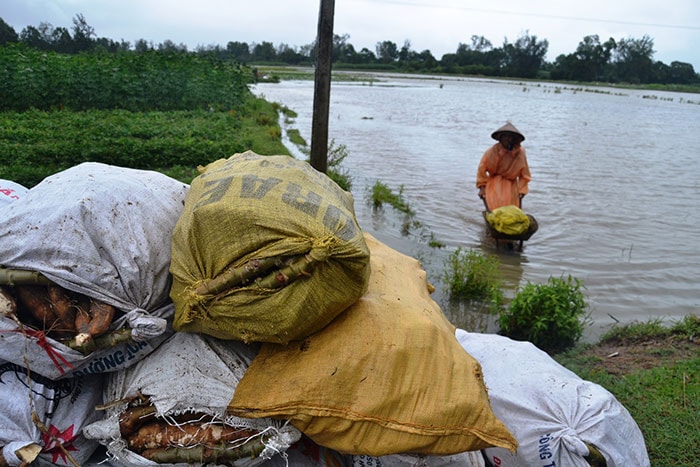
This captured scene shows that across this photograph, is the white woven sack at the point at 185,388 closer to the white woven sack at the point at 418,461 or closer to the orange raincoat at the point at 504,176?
the white woven sack at the point at 418,461

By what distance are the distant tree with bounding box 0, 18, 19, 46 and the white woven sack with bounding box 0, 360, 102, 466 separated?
40.5 meters

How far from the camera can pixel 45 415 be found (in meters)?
1.73

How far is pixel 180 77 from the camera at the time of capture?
16078 millimetres

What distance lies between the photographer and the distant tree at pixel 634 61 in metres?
65.7

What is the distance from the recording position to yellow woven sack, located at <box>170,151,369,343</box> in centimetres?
157

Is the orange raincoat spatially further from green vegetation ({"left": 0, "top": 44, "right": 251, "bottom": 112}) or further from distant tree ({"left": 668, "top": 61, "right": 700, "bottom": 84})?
distant tree ({"left": 668, "top": 61, "right": 700, "bottom": 84})

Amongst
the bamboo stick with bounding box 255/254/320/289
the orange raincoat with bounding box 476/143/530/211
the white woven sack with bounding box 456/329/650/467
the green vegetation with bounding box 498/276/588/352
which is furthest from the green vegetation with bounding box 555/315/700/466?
the orange raincoat with bounding box 476/143/530/211

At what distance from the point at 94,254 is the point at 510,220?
5.19 metres

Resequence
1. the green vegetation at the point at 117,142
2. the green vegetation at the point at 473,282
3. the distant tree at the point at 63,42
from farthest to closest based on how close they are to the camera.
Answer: the distant tree at the point at 63,42 < the green vegetation at the point at 117,142 < the green vegetation at the point at 473,282

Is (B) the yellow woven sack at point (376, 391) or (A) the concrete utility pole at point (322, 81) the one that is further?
(A) the concrete utility pole at point (322, 81)

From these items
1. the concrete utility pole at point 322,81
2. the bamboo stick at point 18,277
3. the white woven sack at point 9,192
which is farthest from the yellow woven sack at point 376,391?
the concrete utility pole at point 322,81

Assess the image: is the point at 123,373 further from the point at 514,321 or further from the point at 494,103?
the point at 494,103

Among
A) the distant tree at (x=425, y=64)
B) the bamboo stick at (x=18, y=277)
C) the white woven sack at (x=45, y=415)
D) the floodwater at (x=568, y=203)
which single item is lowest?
the floodwater at (x=568, y=203)

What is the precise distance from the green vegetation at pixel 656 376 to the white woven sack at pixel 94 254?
7.82 feet
